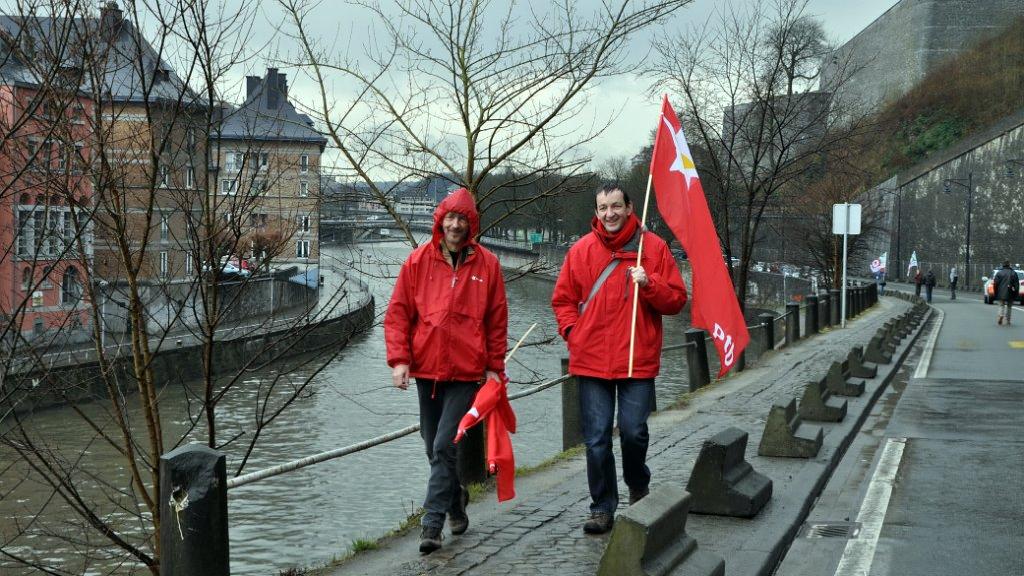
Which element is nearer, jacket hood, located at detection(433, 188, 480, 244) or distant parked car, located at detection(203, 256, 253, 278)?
jacket hood, located at detection(433, 188, 480, 244)

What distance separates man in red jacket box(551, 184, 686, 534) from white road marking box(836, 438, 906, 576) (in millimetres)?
1190

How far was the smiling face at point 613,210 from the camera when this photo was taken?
241 inches

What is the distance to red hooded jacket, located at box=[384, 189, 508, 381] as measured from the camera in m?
5.84

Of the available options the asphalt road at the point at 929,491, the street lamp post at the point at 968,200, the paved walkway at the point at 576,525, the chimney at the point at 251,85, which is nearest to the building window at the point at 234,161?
the chimney at the point at 251,85

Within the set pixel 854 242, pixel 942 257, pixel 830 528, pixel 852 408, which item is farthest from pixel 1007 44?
pixel 830 528

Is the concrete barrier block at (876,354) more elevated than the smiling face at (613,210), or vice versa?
the smiling face at (613,210)

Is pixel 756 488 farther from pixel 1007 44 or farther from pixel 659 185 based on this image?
pixel 1007 44

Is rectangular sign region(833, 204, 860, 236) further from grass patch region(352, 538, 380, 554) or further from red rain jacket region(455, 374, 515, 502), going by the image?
red rain jacket region(455, 374, 515, 502)

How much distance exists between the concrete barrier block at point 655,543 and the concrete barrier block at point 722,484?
1736 mm

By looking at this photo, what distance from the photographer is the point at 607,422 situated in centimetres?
625

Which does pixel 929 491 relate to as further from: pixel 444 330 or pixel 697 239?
pixel 444 330

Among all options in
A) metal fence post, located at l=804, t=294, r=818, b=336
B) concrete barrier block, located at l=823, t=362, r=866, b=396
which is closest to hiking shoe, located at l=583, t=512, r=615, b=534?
concrete barrier block, located at l=823, t=362, r=866, b=396

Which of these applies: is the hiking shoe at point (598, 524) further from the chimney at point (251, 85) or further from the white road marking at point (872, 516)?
the chimney at point (251, 85)

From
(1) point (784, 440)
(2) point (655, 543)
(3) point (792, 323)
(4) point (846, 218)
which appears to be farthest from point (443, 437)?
(4) point (846, 218)
